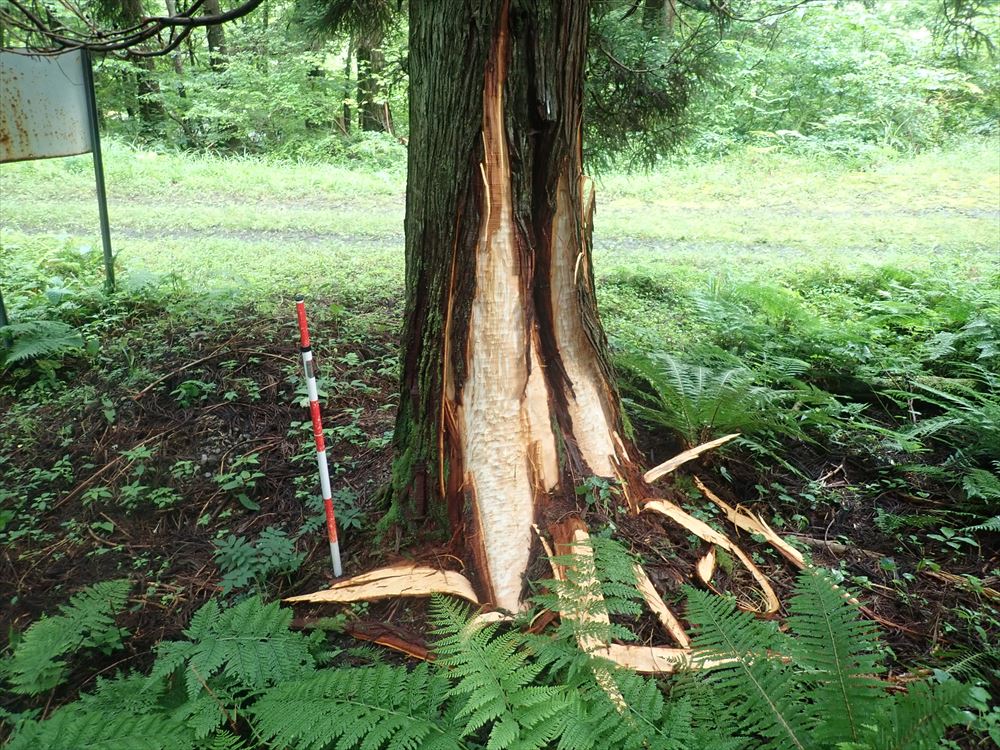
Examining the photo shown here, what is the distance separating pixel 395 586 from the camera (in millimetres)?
2703

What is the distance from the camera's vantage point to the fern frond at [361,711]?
6.05 ft

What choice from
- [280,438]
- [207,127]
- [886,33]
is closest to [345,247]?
[280,438]

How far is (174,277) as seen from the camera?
5852 mm

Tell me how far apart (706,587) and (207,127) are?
640 inches

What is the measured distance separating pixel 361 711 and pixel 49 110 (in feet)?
18.0

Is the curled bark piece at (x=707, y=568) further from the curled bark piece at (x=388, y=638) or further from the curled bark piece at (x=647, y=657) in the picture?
the curled bark piece at (x=388, y=638)

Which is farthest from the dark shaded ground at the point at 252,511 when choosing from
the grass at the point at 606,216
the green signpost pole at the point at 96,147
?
the grass at the point at 606,216

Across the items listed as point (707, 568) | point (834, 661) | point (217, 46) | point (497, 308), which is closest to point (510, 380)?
point (497, 308)

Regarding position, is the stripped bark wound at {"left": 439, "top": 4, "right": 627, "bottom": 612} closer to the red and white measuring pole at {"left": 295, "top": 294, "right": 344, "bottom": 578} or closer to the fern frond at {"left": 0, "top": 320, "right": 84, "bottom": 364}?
the red and white measuring pole at {"left": 295, "top": 294, "right": 344, "bottom": 578}

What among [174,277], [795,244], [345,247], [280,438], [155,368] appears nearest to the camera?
[280,438]

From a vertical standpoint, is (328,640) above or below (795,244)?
below

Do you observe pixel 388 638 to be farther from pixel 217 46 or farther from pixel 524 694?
pixel 217 46

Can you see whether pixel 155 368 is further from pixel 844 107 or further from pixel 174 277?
pixel 844 107

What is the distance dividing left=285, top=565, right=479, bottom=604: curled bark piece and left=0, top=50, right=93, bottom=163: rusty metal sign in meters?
4.30
